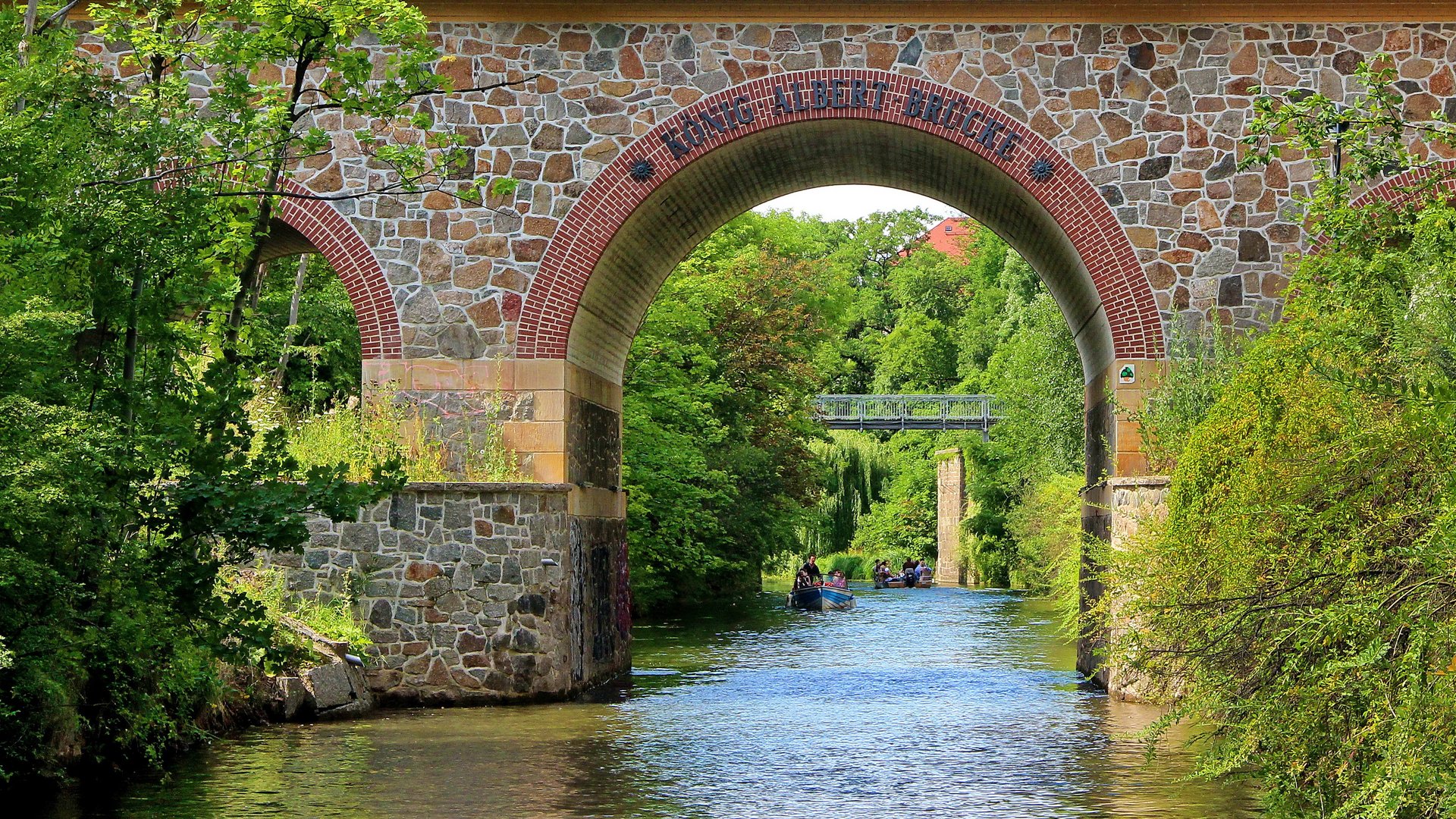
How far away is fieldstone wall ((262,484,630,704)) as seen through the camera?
15.2 metres

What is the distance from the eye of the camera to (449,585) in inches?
600

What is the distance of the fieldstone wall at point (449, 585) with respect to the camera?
15.2 meters

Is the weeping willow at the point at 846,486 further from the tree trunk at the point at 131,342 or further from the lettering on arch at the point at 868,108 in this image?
the tree trunk at the point at 131,342

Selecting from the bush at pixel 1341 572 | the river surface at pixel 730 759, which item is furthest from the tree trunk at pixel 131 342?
the bush at pixel 1341 572

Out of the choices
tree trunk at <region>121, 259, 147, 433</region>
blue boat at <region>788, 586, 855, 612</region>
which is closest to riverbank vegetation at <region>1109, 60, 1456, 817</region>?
tree trunk at <region>121, 259, 147, 433</region>

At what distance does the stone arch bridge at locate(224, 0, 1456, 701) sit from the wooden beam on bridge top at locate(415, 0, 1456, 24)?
0.07 ft

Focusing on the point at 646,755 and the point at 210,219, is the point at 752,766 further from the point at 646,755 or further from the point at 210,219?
the point at 210,219

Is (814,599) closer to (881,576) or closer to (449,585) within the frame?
(881,576)

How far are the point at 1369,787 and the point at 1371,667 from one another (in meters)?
0.73

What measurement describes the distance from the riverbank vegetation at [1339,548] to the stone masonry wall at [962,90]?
4329 millimetres

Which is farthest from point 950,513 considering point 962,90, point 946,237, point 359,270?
point 359,270

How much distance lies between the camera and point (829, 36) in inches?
623

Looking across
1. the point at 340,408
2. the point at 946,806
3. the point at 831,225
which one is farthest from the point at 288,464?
the point at 831,225

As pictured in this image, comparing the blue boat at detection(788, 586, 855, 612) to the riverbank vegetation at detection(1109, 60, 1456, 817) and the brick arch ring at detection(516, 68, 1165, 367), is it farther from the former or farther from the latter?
the riverbank vegetation at detection(1109, 60, 1456, 817)
